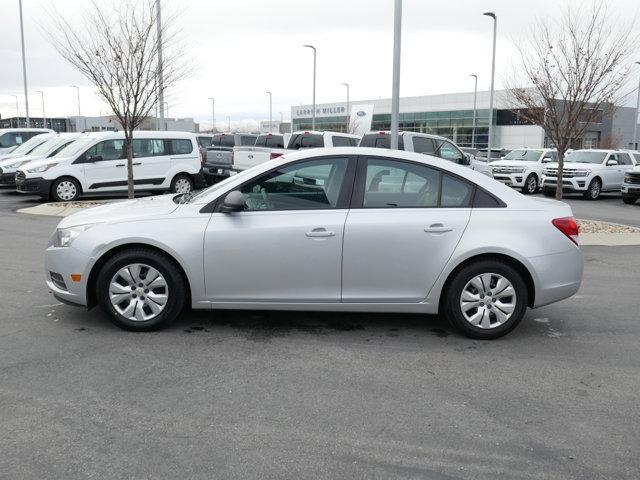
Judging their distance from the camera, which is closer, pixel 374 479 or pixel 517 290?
pixel 374 479

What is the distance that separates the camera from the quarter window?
531 cm

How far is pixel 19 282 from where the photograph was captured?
A: 23.4 feet

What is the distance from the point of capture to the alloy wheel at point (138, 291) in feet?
17.2

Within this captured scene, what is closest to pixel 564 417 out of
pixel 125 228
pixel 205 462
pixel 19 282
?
pixel 205 462

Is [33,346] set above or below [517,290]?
below

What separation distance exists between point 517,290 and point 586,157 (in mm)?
19881

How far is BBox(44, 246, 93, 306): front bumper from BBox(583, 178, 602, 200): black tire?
20070 mm

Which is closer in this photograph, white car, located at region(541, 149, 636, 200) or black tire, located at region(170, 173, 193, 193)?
black tire, located at region(170, 173, 193, 193)

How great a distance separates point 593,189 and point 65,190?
675 inches

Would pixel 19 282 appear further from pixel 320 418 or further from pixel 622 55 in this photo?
pixel 622 55

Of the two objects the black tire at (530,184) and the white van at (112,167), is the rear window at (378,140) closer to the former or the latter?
the white van at (112,167)

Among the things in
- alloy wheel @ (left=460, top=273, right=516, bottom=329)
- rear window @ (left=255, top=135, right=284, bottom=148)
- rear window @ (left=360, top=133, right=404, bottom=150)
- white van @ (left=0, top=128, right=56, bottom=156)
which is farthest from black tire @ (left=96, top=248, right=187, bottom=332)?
white van @ (left=0, top=128, right=56, bottom=156)

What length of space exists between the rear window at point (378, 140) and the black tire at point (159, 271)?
12.7m

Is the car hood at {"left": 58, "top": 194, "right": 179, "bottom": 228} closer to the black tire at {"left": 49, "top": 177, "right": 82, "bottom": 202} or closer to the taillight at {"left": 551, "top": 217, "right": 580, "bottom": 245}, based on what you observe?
the taillight at {"left": 551, "top": 217, "right": 580, "bottom": 245}
